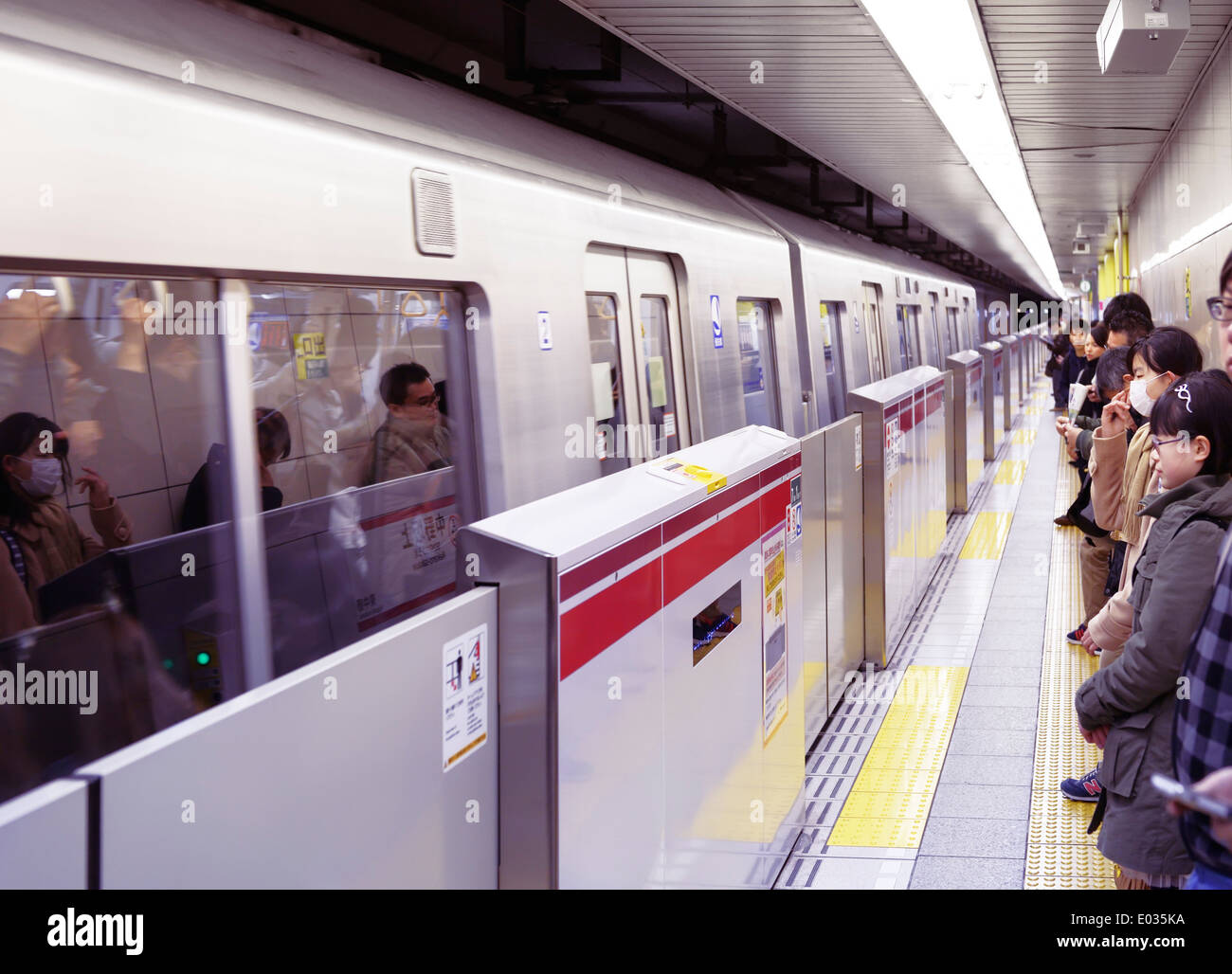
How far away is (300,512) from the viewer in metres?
2.72

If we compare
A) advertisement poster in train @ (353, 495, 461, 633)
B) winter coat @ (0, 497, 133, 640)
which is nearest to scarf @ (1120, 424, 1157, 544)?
advertisement poster in train @ (353, 495, 461, 633)

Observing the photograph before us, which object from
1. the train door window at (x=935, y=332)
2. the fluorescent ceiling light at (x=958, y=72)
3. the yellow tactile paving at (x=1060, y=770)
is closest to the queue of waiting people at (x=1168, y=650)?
the yellow tactile paving at (x=1060, y=770)

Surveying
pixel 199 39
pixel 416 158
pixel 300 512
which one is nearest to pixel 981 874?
pixel 300 512

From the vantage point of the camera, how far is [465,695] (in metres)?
1.83

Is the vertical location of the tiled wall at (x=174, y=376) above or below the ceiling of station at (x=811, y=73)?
below

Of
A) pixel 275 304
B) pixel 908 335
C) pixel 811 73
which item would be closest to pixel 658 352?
pixel 811 73

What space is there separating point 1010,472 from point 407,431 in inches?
404

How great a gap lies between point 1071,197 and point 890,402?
7.45 meters

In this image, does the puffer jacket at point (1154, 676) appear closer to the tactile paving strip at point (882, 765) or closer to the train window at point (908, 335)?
the tactile paving strip at point (882, 765)

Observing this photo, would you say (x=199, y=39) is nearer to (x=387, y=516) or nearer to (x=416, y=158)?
(x=416, y=158)

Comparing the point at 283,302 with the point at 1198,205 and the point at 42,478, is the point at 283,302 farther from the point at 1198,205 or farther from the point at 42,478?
the point at 1198,205

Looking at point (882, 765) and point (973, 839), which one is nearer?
point (973, 839)

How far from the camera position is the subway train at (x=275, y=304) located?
79.5 inches
